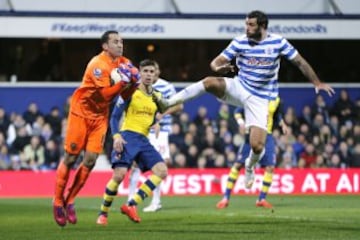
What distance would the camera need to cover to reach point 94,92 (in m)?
15.3

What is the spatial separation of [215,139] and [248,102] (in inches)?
488

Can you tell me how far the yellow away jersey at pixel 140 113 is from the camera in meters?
16.4

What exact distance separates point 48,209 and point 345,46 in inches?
614

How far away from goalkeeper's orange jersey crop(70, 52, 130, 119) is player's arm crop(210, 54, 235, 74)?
126cm

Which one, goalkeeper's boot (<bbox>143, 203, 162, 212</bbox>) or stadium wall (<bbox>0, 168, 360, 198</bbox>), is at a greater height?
stadium wall (<bbox>0, 168, 360, 198</bbox>)

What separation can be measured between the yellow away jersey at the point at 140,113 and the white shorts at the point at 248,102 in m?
1.41

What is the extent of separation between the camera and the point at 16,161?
89.1 feet

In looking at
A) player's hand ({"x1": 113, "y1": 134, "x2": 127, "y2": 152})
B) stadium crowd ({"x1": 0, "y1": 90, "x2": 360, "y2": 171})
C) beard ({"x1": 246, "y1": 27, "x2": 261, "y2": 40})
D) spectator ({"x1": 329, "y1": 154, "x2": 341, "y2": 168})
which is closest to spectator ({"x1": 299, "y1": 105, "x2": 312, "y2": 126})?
stadium crowd ({"x1": 0, "y1": 90, "x2": 360, "y2": 171})

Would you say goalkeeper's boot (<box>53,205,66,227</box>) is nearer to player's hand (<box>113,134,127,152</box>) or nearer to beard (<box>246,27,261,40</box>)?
player's hand (<box>113,134,127,152</box>)

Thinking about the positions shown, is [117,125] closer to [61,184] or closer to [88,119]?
[88,119]

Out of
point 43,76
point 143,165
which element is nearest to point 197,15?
point 43,76

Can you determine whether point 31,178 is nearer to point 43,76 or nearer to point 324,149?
point 43,76

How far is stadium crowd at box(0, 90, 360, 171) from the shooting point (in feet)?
90.0

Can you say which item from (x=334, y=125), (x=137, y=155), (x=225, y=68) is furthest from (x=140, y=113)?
(x=334, y=125)
